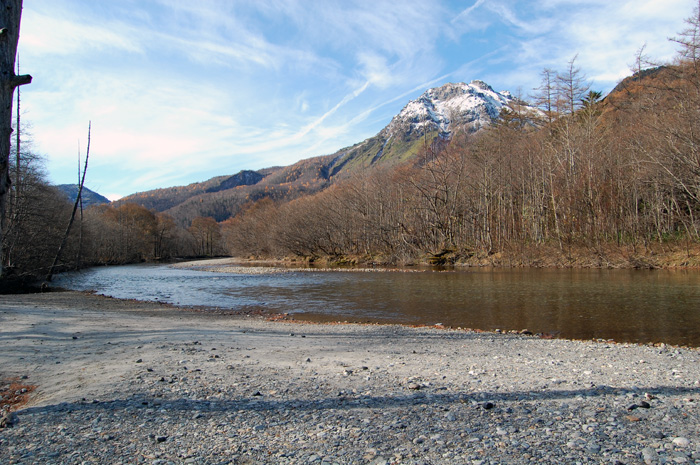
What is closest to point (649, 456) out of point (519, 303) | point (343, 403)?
point (343, 403)

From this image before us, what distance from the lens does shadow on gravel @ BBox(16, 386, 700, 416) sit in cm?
472

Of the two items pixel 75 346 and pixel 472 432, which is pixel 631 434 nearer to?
pixel 472 432

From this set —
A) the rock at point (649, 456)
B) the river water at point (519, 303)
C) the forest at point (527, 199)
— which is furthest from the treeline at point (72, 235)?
the river water at point (519, 303)

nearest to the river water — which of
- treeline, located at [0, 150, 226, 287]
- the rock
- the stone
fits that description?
the stone

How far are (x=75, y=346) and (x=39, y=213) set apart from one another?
28563 millimetres

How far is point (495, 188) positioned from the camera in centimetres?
4556

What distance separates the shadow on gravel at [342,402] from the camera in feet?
15.5

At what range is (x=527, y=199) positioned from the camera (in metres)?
41.3

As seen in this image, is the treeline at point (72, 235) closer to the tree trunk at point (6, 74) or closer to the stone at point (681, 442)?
the tree trunk at point (6, 74)

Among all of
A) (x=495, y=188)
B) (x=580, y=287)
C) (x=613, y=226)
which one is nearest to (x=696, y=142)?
(x=613, y=226)

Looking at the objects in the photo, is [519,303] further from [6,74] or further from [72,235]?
[72,235]

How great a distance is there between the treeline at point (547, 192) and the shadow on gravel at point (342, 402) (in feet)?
96.3

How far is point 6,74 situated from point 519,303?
18.1 metres

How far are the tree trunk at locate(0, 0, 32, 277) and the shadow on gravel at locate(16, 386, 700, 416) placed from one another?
2.60m
